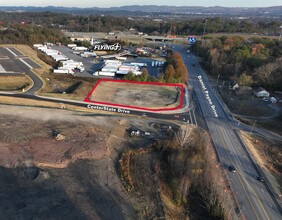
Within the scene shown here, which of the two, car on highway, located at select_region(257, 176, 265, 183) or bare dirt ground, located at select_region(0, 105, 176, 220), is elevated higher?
car on highway, located at select_region(257, 176, 265, 183)

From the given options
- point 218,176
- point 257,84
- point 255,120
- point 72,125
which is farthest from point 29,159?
point 257,84

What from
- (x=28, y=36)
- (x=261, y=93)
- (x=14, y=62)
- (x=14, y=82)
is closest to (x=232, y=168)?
(x=261, y=93)

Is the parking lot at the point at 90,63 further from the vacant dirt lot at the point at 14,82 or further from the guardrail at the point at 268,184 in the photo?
the guardrail at the point at 268,184

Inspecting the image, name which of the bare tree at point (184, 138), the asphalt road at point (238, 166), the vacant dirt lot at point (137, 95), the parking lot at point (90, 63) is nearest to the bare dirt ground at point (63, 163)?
the bare tree at point (184, 138)

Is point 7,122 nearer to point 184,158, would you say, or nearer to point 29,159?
point 29,159

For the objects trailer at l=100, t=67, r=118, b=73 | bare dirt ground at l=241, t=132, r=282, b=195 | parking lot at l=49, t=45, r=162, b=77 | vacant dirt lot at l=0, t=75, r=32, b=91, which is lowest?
parking lot at l=49, t=45, r=162, b=77

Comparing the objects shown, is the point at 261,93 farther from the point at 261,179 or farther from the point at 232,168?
the point at 261,179

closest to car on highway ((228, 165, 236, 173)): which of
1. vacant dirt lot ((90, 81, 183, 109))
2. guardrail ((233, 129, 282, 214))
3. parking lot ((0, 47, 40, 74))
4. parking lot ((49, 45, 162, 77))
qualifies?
guardrail ((233, 129, 282, 214))

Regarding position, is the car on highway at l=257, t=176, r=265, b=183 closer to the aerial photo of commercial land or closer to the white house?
the aerial photo of commercial land
